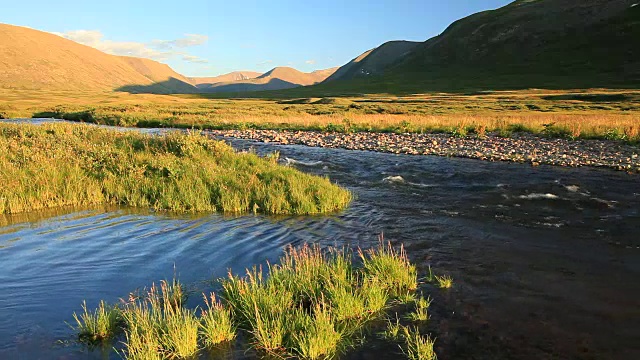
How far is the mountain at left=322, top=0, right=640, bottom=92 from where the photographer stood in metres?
124

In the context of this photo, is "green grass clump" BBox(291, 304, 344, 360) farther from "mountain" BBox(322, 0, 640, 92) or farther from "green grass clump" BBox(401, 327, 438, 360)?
"mountain" BBox(322, 0, 640, 92)

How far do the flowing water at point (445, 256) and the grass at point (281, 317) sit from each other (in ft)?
1.97

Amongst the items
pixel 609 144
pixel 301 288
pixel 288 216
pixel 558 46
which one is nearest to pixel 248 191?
pixel 288 216

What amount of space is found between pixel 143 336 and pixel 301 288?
2.69 meters

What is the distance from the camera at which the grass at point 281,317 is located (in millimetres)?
6141

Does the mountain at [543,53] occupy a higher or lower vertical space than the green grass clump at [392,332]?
higher

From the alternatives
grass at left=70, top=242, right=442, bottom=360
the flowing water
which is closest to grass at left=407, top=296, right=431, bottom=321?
grass at left=70, top=242, right=442, bottom=360

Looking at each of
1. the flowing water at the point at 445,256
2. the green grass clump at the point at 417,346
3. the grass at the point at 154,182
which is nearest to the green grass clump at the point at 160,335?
the flowing water at the point at 445,256

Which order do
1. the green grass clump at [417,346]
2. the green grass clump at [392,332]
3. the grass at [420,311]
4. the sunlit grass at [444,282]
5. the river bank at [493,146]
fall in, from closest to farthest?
the green grass clump at [417,346] < the green grass clump at [392,332] < the grass at [420,311] < the sunlit grass at [444,282] < the river bank at [493,146]

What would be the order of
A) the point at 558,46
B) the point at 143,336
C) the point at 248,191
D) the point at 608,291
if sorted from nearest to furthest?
the point at 143,336, the point at 608,291, the point at 248,191, the point at 558,46

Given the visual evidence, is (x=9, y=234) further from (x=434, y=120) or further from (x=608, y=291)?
(x=434, y=120)

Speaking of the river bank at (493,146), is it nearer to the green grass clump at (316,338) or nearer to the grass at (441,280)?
the grass at (441,280)

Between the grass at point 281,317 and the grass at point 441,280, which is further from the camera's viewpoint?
the grass at point 441,280

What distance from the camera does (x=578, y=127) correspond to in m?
29.2
